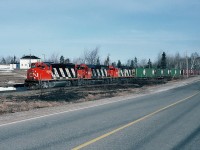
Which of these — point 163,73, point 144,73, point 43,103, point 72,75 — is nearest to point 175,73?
point 163,73

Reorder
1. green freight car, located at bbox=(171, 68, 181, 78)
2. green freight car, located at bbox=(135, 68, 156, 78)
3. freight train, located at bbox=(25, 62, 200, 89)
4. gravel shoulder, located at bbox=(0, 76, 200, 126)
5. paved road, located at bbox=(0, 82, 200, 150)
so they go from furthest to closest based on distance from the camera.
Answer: green freight car, located at bbox=(171, 68, 181, 78)
green freight car, located at bbox=(135, 68, 156, 78)
freight train, located at bbox=(25, 62, 200, 89)
gravel shoulder, located at bbox=(0, 76, 200, 126)
paved road, located at bbox=(0, 82, 200, 150)

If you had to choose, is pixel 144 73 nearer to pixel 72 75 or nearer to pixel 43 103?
pixel 72 75

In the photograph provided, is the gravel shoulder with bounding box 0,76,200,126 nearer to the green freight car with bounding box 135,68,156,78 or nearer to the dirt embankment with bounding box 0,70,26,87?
the dirt embankment with bounding box 0,70,26,87

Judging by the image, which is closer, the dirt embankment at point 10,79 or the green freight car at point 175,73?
the dirt embankment at point 10,79

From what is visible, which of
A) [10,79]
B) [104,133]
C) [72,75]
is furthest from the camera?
[10,79]

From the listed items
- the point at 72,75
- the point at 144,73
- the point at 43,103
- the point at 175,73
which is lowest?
the point at 43,103

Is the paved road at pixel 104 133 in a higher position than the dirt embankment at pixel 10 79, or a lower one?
lower

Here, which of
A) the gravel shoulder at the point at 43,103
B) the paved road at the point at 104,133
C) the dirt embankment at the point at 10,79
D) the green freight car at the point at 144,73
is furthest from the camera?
the green freight car at the point at 144,73

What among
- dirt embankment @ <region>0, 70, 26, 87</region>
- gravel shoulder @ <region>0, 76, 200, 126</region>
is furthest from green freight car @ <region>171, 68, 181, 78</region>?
gravel shoulder @ <region>0, 76, 200, 126</region>

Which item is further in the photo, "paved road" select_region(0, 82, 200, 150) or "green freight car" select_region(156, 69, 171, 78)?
"green freight car" select_region(156, 69, 171, 78)

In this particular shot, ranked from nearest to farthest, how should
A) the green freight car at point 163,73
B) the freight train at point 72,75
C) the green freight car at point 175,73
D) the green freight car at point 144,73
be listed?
1. the freight train at point 72,75
2. the green freight car at point 144,73
3. the green freight car at point 163,73
4. the green freight car at point 175,73

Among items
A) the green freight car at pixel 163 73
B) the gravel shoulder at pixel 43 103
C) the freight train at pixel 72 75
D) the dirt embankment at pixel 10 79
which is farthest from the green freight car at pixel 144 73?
the gravel shoulder at pixel 43 103

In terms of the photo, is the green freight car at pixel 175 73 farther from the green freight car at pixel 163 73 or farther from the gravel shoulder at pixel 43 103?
the gravel shoulder at pixel 43 103

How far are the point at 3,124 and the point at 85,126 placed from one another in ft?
10.8
